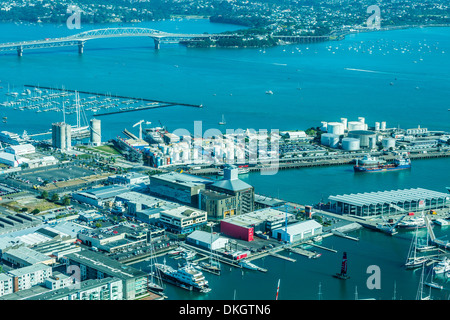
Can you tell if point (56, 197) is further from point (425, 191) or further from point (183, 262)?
point (425, 191)

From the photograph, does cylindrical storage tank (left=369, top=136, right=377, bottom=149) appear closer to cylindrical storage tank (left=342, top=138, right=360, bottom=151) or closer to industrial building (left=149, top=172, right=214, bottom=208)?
cylindrical storage tank (left=342, top=138, right=360, bottom=151)

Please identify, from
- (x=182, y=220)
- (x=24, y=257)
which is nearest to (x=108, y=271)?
(x=24, y=257)

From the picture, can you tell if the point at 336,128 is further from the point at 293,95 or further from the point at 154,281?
the point at 154,281

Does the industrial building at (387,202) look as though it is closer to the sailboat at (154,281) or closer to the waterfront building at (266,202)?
the waterfront building at (266,202)

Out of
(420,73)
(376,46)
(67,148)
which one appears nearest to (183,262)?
(67,148)

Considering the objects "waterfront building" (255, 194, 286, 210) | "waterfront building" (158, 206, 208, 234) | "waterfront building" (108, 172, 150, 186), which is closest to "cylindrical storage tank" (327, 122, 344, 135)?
"waterfront building" (255, 194, 286, 210)
